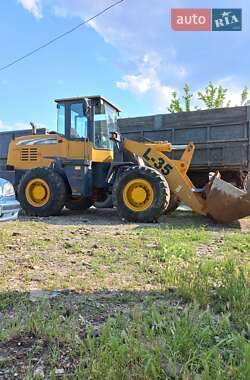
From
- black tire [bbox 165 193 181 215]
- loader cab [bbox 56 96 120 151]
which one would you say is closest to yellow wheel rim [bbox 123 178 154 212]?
black tire [bbox 165 193 181 215]

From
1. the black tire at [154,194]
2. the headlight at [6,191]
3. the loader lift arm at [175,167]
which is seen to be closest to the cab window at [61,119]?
the loader lift arm at [175,167]

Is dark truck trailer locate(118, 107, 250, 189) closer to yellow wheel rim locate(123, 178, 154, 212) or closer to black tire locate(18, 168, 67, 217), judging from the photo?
yellow wheel rim locate(123, 178, 154, 212)

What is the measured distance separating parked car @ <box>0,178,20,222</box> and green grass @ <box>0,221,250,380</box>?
14.5 inches

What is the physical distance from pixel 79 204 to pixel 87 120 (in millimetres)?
2456

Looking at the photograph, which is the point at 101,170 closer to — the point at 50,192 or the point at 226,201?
the point at 50,192

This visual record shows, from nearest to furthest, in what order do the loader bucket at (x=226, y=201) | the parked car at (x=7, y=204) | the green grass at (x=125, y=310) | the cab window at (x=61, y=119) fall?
the green grass at (x=125, y=310) → the parked car at (x=7, y=204) → the loader bucket at (x=226, y=201) → the cab window at (x=61, y=119)

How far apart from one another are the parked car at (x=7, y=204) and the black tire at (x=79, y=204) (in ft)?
15.7

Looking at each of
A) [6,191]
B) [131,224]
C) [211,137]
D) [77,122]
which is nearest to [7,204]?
[6,191]

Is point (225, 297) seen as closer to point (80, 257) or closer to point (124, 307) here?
point (124, 307)

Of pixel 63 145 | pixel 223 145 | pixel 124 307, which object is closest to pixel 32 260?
pixel 124 307

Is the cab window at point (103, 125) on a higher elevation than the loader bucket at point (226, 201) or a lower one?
higher

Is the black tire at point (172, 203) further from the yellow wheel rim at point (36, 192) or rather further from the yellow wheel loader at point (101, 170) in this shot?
the yellow wheel rim at point (36, 192)

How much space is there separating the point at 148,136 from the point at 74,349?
8.96 meters

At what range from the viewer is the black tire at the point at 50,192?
30.0 feet
